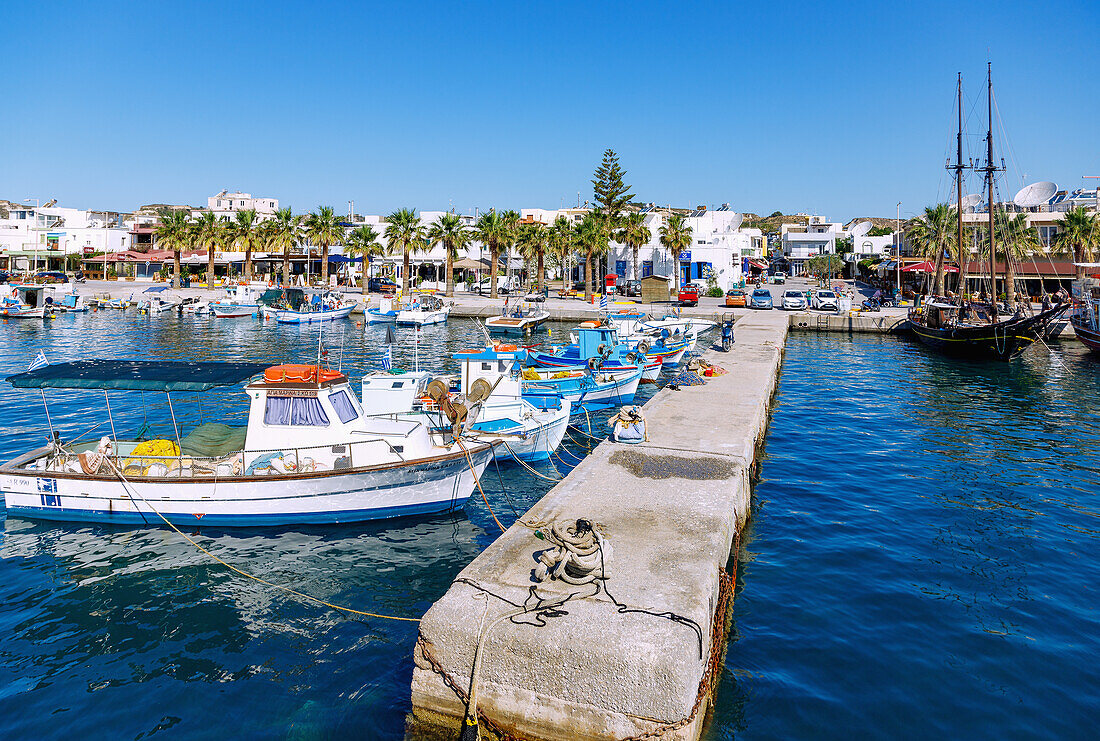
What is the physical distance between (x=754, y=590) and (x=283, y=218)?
78826 mm

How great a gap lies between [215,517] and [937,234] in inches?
2827

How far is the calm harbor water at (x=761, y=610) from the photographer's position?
926 centimetres

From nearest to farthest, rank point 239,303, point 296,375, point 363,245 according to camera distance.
Answer: point 296,375, point 239,303, point 363,245

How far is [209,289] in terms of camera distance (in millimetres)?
83000

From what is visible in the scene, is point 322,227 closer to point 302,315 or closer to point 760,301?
point 302,315

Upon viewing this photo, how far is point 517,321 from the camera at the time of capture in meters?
54.5

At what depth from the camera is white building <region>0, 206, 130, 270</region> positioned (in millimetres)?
99062

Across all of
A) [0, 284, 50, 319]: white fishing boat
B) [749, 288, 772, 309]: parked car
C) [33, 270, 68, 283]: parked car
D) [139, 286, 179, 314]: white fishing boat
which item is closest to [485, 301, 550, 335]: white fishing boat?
[749, 288, 772, 309]: parked car

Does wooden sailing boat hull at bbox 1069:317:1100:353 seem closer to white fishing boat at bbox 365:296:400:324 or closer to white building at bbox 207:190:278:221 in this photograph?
white fishing boat at bbox 365:296:400:324

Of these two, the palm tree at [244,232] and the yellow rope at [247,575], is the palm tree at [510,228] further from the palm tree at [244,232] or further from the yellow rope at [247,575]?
the yellow rope at [247,575]

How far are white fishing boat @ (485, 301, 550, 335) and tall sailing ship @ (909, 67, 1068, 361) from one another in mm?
26739

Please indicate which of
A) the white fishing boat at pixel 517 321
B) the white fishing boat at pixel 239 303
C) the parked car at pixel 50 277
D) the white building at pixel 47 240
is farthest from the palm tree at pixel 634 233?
the white building at pixel 47 240

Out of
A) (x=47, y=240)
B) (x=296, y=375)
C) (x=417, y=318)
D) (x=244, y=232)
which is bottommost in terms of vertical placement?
(x=296, y=375)

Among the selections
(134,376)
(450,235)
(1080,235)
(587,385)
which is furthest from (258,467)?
→ (1080,235)
